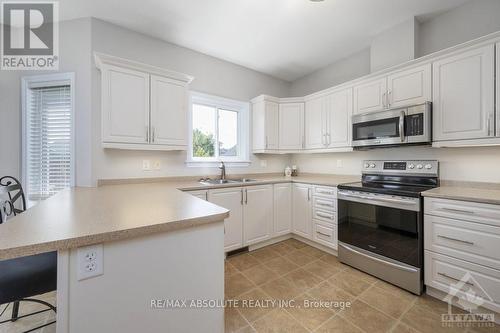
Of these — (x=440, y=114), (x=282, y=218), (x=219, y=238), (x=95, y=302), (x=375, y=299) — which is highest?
(x=440, y=114)

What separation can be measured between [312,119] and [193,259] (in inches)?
109

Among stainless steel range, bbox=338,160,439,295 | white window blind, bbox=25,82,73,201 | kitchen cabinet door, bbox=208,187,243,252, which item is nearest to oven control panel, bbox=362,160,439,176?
stainless steel range, bbox=338,160,439,295

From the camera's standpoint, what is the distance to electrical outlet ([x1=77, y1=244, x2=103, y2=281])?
739 mm

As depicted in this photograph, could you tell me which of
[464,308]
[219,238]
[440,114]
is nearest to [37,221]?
[219,238]

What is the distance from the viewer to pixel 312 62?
10.4 ft

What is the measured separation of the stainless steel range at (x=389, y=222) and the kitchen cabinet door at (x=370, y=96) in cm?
70

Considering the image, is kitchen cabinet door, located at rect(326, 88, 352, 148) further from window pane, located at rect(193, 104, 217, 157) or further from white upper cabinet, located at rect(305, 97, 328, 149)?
window pane, located at rect(193, 104, 217, 157)

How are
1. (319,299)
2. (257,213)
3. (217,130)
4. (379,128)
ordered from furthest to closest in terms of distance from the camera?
1. (217,130)
2. (257,213)
3. (379,128)
4. (319,299)

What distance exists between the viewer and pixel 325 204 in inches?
100

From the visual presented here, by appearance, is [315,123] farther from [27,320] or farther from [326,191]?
[27,320]

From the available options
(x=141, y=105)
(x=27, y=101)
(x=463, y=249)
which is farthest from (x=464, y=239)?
(x=27, y=101)

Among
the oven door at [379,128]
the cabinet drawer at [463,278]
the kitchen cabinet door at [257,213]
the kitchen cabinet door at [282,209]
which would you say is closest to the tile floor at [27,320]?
the kitchen cabinet door at [257,213]

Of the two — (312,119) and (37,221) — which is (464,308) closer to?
(312,119)

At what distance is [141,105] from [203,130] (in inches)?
39.3
